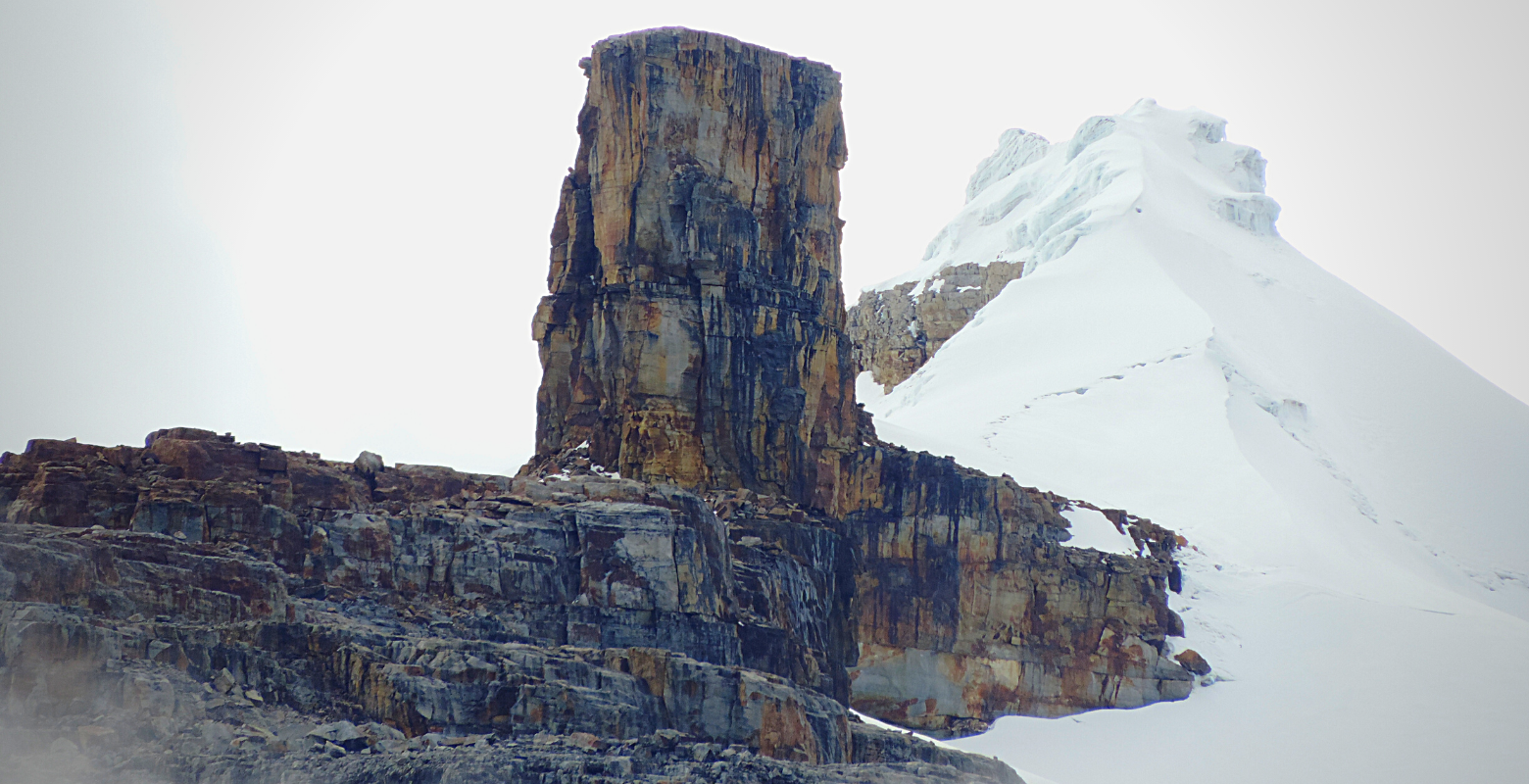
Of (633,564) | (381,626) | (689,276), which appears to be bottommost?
(381,626)

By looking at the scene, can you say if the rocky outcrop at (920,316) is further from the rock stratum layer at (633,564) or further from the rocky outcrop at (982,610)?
the rocky outcrop at (982,610)

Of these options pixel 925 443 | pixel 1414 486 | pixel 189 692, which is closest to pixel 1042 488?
pixel 925 443

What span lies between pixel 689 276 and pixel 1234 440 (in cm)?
3987

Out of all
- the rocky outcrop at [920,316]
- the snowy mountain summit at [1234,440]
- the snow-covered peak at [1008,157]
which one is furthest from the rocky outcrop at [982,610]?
the snow-covered peak at [1008,157]

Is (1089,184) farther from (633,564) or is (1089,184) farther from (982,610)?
(633,564)

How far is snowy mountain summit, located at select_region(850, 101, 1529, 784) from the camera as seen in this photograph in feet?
222

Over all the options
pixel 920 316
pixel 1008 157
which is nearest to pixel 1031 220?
pixel 920 316

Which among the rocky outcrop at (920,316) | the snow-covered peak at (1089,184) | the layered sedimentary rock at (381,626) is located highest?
the snow-covered peak at (1089,184)

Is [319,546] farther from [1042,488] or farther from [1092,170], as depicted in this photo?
[1092,170]

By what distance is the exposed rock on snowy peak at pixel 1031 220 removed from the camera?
12612 centimetres

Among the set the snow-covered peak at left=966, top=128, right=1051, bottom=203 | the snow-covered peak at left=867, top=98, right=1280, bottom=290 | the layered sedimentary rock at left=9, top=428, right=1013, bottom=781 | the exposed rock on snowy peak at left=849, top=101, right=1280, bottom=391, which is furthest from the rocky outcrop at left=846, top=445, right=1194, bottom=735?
the snow-covered peak at left=966, top=128, right=1051, bottom=203

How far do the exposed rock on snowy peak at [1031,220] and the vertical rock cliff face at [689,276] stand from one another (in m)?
57.8

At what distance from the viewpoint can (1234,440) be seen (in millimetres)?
88438

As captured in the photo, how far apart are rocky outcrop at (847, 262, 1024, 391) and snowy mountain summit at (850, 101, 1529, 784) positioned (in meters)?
0.22
